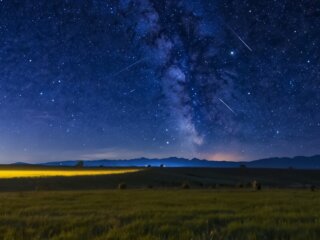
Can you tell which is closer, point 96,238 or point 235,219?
point 96,238

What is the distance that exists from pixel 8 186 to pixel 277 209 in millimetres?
30839

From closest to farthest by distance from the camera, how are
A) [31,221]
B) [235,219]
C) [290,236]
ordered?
[290,236] → [31,221] → [235,219]

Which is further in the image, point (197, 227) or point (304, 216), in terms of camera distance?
point (304, 216)

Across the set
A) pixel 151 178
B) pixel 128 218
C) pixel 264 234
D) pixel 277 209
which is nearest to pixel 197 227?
pixel 264 234

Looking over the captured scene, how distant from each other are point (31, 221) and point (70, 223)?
4.45ft

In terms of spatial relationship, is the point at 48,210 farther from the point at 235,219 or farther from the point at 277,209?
the point at 277,209

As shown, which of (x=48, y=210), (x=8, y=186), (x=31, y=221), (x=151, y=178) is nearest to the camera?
(x=31, y=221)

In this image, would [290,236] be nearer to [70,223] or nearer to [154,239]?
[154,239]

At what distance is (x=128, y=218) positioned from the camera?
45.5ft

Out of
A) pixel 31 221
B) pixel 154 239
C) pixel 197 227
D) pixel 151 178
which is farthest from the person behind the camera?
pixel 151 178

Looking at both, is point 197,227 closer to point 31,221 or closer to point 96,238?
point 96,238

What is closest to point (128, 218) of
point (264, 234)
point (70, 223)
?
point (70, 223)

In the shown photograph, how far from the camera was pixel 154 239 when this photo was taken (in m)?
9.48

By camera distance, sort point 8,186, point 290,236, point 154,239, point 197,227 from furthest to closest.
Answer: point 8,186
point 197,227
point 290,236
point 154,239
